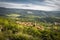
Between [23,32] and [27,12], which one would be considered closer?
[23,32]

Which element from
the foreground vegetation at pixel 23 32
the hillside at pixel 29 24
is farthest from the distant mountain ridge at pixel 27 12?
the foreground vegetation at pixel 23 32

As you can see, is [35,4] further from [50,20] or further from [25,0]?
[50,20]

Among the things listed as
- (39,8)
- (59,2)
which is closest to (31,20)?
(39,8)

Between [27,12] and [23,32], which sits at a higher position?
[27,12]

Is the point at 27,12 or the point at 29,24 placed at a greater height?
the point at 27,12

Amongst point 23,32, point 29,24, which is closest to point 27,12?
point 29,24

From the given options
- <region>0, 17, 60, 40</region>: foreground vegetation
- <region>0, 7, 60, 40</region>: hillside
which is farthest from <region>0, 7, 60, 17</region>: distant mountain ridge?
<region>0, 17, 60, 40</region>: foreground vegetation

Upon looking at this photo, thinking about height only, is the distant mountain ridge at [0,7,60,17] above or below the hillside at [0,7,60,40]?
above

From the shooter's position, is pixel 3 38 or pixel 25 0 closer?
pixel 3 38

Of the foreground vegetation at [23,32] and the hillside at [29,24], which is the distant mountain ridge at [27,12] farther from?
the foreground vegetation at [23,32]

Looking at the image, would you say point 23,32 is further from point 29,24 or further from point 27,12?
point 27,12

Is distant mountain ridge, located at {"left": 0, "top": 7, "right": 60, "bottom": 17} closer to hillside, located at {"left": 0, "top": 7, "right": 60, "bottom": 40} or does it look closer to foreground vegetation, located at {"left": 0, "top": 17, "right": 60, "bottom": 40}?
hillside, located at {"left": 0, "top": 7, "right": 60, "bottom": 40}
